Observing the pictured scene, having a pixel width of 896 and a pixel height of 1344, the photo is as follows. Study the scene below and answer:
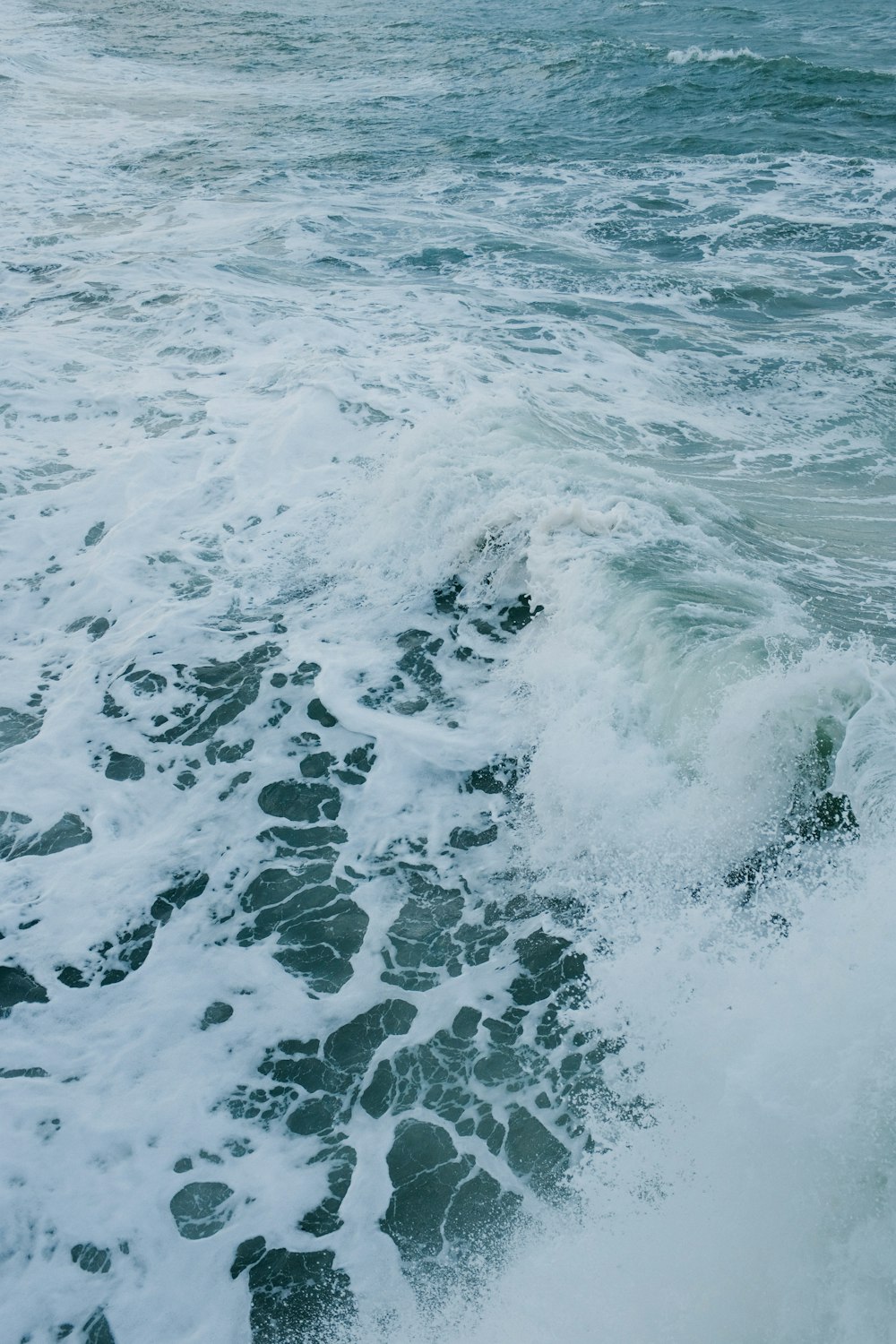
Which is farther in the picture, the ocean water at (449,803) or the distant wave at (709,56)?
the distant wave at (709,56)

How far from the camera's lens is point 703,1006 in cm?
457

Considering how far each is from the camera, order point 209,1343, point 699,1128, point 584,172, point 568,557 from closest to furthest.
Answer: point 209,1343 → point 699,1128 → point 568,557 → point 584,172

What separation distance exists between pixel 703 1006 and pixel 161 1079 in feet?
8.92

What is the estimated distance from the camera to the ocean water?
402 centimetres

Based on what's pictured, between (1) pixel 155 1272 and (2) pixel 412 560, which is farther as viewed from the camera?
(2) pixel 412 560

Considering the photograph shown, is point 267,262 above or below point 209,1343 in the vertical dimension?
above

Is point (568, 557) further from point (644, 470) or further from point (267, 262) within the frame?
point (267, 262)

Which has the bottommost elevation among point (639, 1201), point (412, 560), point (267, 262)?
point (639, 1201)

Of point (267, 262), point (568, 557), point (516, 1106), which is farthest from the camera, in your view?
point (267, 262)

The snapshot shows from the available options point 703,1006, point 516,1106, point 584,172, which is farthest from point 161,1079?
point 584,172

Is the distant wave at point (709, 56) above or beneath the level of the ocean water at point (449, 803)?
above

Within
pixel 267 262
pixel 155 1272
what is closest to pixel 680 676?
pixel 155 1272

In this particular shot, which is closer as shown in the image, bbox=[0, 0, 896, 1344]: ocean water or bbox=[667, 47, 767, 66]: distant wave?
bbox=[0, 0, 896, 1344]: ocean water

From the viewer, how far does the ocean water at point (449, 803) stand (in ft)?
13.2
